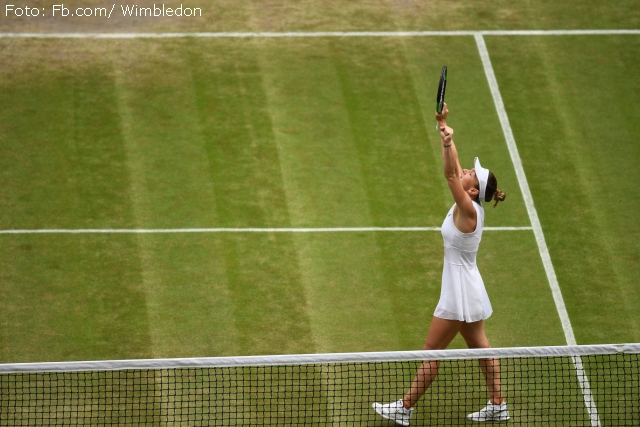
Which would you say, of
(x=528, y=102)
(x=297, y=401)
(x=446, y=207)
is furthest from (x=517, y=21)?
(x=297, y=401)

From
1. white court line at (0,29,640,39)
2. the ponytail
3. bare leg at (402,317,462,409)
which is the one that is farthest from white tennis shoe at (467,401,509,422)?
white court line at (0,29,640,39)

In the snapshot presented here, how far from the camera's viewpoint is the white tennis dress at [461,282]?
8914 millimetres

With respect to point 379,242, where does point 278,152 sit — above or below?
above

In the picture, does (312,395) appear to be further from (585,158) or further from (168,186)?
(585,158)

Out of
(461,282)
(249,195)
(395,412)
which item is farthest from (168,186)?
(461,282)

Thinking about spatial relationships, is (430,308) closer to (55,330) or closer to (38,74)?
(55,330)

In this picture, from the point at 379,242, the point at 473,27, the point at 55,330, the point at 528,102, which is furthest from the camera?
the point at 473,27

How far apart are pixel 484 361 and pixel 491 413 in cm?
57

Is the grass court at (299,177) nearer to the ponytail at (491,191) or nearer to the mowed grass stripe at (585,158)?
the mowed grass stripe at (585,158)

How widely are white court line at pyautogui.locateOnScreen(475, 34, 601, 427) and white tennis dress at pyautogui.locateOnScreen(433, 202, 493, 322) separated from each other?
140 centimetres

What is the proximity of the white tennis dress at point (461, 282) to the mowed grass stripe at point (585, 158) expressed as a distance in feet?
7.56

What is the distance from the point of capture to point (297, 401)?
9.67m

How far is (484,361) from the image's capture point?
916 centimetres

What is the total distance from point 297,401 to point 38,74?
7341mm
